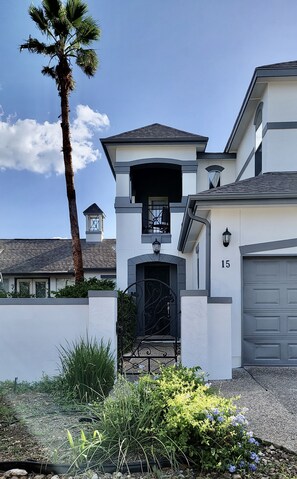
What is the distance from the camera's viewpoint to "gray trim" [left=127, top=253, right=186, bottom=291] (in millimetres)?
13387

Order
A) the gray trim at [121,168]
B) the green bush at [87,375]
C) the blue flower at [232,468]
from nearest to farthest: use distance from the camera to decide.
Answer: the blue flower at [232,468], the green bush at [87,375], the gray trim at [121,168]

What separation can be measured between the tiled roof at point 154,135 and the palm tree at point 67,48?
1.92 m

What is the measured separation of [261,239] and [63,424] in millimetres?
5114

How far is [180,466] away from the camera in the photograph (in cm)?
320

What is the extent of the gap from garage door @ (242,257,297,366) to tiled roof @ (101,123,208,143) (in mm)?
7662

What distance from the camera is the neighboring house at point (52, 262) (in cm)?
1848

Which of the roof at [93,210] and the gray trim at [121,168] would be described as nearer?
the gray trim at [121,168]

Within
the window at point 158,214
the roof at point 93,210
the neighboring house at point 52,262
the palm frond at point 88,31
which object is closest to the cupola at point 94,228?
the neighboring house at point 52,262

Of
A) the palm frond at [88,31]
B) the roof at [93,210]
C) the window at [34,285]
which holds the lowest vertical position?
the window at [34,285]

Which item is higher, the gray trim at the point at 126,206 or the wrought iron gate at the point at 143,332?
the gray trim at the point at 126,206

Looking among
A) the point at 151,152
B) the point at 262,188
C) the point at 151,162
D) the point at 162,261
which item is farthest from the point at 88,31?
the point at 262,188

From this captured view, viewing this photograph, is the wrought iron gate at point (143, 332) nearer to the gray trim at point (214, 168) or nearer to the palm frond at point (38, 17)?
the gray trim at point (214, 168)

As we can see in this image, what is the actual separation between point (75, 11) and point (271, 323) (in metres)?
11.5

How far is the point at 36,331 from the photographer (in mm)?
6691
